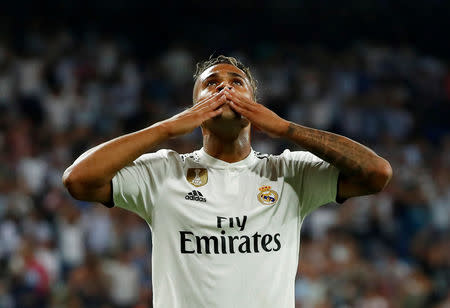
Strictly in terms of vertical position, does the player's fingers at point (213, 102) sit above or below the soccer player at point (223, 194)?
above

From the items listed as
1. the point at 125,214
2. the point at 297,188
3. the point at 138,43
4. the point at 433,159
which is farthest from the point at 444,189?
the point at 297,188

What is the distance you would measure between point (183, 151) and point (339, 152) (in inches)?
240

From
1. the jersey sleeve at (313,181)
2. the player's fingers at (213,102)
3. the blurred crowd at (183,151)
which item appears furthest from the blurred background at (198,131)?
the player's fingers at (213,102)

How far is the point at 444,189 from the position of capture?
371 inches

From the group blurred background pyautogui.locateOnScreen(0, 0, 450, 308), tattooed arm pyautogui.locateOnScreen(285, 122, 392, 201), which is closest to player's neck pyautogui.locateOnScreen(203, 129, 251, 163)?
tattooed arm pyautogui.locateOnScreen(285, 122, 392, 201)

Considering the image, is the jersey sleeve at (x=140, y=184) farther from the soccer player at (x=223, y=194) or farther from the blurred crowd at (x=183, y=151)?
the blurred crowd at (x=183, y=151)

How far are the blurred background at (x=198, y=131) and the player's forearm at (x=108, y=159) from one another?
193 inches

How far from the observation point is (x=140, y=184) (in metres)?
2.93

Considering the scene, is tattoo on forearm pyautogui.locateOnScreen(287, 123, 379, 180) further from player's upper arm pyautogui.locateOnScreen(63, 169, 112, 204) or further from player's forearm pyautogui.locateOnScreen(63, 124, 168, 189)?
player's upper arm pyautogui.locateOnScreen(63, 169, 112, 204)

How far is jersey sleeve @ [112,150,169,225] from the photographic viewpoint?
288cm

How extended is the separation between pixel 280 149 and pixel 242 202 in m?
6.42

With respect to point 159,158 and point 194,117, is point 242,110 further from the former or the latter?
point 159,158

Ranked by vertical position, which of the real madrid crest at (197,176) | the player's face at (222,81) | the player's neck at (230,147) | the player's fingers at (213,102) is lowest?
the real madrid crest at (197,176)

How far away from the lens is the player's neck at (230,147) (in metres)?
3.10
